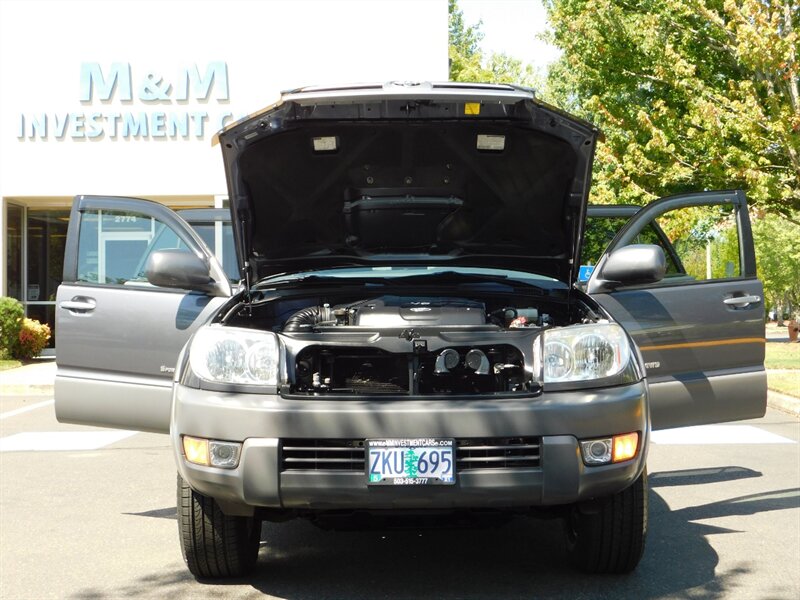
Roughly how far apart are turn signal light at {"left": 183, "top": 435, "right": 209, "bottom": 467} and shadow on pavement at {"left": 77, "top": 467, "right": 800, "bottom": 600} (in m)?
0.66

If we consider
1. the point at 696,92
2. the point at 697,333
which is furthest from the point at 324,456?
the point at 696,92

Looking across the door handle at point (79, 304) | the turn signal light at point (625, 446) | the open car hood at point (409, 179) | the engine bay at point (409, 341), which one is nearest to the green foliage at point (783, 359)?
the open car hood at point (409, 179)

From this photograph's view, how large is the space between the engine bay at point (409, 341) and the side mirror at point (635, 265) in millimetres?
326

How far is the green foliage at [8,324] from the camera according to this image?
18.6 meters

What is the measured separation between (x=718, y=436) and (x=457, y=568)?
5273 millimetres

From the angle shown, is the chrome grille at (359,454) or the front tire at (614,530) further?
the front tire at (614,530)

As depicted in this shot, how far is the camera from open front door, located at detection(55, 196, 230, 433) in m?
5.23

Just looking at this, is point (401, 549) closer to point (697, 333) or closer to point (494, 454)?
point (494, 454)

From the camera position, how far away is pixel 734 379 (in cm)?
542

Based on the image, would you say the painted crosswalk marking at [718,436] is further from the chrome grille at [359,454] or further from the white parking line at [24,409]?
the white parking line at [24,409]

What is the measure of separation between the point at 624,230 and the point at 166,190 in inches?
631

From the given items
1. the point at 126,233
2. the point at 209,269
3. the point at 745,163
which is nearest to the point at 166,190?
the point at 126,233

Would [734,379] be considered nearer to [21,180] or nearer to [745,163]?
[745,163]

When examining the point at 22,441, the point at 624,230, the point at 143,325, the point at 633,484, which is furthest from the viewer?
the point at 22,441
